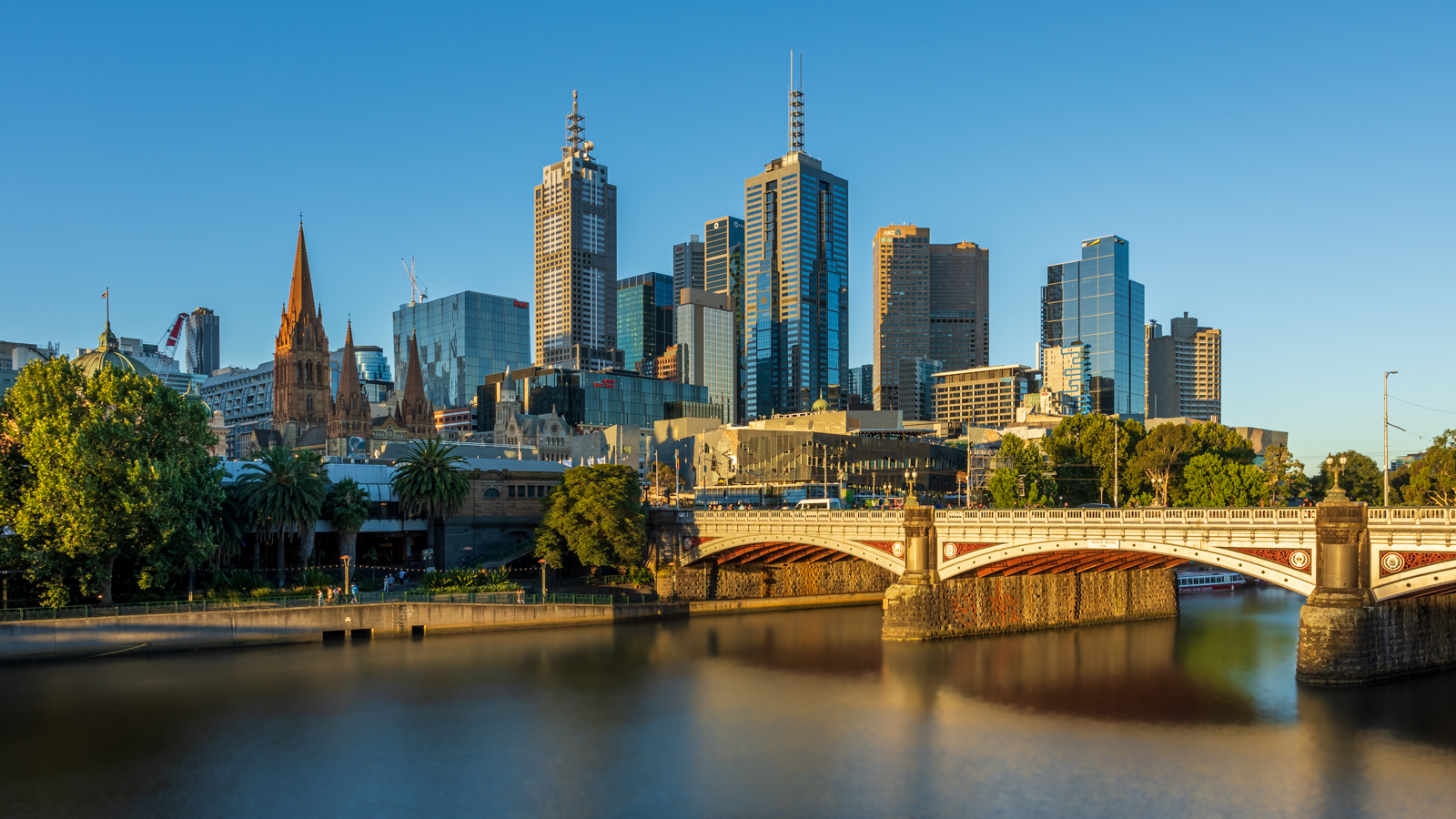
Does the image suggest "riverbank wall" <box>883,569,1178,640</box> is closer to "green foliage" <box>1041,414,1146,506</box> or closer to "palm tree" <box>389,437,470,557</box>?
"green foliage" <box>1041,414,1146,506</box>

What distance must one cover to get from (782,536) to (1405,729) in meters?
43.6


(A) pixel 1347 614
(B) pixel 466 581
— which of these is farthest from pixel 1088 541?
(B) pixel 466 581

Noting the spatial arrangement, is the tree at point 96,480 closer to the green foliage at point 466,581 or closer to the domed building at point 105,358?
the green foliage at point 466,581

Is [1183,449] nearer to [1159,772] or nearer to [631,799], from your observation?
[1159,772]

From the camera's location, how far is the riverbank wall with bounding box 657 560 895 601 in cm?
9238

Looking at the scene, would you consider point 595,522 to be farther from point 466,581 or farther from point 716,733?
point 716,733

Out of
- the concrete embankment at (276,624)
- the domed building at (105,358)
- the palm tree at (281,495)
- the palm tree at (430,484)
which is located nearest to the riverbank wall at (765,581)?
the concrete embankment at (276,624)

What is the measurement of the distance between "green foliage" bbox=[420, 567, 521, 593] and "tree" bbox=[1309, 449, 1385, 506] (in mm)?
90822

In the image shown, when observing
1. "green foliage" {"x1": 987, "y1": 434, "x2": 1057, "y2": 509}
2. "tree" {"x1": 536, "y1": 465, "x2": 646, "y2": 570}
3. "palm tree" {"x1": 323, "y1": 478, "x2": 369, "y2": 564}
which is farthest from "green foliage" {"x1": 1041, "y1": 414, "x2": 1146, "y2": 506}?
"palm tree" {"x1": 323, "y1": 478, "x2": 369, "y2": 564}

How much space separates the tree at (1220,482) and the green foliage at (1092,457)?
314 inches

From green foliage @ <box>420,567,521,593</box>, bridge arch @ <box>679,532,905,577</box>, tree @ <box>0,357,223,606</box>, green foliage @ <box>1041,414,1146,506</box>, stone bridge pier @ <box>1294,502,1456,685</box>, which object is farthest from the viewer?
green foliage @ <box>1041,414,1146,506</box>

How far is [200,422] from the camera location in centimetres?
7569

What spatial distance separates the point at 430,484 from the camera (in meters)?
93.1

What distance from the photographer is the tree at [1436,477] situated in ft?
313
